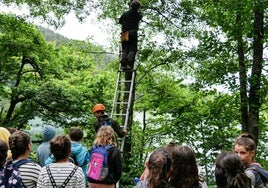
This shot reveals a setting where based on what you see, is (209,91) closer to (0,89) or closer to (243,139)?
(0,89)

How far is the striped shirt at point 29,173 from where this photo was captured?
409 cm

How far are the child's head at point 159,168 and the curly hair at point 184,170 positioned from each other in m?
0.07

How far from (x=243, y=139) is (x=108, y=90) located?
10900 mm

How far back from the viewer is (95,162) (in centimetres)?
552

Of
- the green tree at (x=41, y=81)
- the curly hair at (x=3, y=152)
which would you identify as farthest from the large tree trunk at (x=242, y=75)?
the curly hair at (x=3, y=152)

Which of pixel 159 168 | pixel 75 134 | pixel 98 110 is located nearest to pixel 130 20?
pixel 98 110

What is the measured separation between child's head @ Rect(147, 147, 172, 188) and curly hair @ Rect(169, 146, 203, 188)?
72 mm

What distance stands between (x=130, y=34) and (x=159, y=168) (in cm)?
663

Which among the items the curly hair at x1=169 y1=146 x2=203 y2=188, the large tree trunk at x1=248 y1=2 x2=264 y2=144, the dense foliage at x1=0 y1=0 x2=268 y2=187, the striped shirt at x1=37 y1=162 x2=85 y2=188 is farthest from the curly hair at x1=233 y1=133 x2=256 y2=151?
the large tree trunk at x1=248 y1=2 x2=264 y2=144

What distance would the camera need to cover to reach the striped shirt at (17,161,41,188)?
409 centimetres

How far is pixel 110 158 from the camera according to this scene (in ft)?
17.9

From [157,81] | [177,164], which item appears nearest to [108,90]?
[157,81]

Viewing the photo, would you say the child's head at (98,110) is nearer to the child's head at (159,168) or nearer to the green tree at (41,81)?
the child's head at (159,168)

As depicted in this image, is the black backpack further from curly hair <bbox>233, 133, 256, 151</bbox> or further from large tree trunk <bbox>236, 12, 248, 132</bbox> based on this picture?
large tree trunk <bbox>236, 12, 248, 132</bbox>
